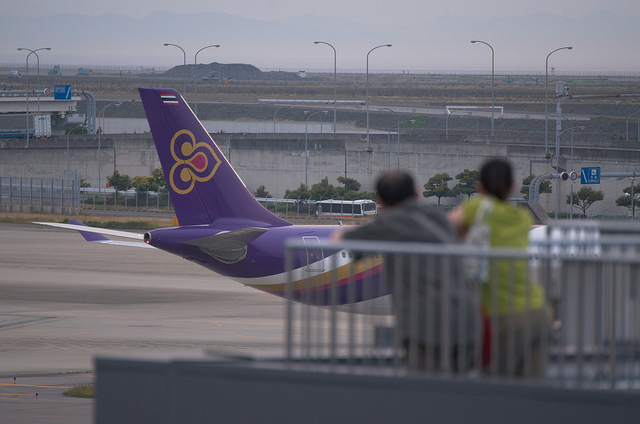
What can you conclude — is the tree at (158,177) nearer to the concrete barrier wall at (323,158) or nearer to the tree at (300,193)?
the concrete barrier wall at (323,158)

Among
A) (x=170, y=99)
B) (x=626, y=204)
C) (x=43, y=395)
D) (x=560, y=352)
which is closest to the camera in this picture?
(x=560, y=352)

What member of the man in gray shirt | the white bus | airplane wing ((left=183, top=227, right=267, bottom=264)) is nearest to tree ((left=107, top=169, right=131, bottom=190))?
the white bus

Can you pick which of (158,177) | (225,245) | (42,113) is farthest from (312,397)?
(42,113)

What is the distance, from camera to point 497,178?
6371mm

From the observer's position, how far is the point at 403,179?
6.45 m

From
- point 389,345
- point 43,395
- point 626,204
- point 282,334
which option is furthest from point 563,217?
point 389,345

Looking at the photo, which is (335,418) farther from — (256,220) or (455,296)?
(256,220)

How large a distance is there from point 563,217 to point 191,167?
52.9m

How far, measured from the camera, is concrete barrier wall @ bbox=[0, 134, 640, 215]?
71.0 metres

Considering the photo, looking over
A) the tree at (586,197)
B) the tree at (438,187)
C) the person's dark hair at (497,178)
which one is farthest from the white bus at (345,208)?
the person's dark hair at (497,178)

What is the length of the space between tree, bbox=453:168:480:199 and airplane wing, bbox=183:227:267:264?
172 ft

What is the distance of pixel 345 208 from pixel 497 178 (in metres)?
64.4

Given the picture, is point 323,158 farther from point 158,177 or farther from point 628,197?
point 628,197

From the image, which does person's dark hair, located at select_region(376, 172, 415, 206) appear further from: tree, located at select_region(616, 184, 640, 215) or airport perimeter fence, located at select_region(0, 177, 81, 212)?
airport perimeter fence, located at select_region(0, 177, 81, 212)
